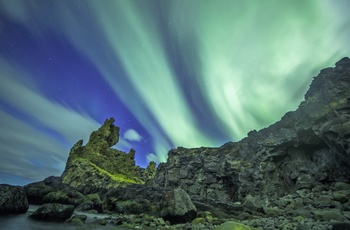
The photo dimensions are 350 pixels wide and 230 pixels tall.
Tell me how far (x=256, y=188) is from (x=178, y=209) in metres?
42.3

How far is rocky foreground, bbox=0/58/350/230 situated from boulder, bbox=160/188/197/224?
0.09 m

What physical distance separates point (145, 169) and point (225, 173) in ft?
476

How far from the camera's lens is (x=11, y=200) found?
14.8 meters

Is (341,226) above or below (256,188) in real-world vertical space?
below

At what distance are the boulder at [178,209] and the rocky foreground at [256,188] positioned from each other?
0.09 metres

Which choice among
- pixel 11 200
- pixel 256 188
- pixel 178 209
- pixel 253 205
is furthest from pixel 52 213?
pixel 256 188

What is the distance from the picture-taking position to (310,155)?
145 ft

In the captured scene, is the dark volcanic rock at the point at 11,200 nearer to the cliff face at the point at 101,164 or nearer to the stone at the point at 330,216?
the stone at the point at 330,216

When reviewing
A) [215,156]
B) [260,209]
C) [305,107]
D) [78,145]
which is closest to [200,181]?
[215,156]

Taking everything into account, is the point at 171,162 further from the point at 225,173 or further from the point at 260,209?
the point at 260,209

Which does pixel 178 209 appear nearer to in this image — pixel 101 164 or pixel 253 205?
pixel 253 205

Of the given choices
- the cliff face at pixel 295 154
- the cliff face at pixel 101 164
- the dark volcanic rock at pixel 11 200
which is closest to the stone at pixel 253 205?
the cliff face at pixel 295 154

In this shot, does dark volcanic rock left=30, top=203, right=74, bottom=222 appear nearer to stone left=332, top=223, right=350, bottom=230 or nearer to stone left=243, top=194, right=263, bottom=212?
stone left=332, top=223, right=350, bottom=230

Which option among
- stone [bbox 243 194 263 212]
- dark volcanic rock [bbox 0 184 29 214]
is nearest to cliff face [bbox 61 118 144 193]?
stone [bbox 243 194 263 212]
